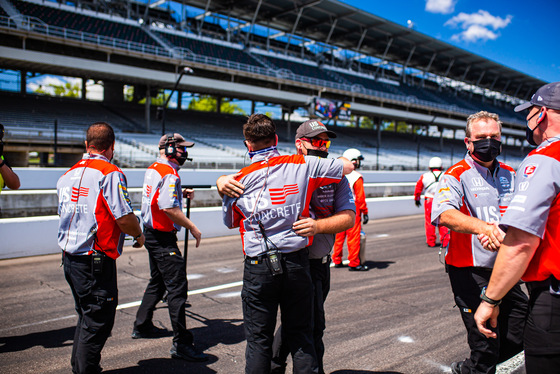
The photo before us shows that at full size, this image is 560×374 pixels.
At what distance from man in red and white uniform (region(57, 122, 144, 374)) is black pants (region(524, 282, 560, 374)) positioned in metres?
2.75

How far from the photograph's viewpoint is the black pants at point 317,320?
3.06 metres

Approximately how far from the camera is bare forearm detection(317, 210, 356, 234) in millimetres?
2766

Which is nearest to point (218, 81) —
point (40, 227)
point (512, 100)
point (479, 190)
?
point (40, 227)

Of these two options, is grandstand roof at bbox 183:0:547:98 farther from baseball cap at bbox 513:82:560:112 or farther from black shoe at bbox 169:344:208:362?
baseball cap at bbox 513:82:560:112

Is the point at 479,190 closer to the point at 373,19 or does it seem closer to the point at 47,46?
the point at 47,46

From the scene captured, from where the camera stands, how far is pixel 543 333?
6.39 feet

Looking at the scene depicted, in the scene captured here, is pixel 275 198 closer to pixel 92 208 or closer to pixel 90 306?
pixel 92 208

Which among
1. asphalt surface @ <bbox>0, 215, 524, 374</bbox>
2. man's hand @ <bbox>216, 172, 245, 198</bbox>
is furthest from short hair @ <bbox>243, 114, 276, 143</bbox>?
asphalt surface @ <bbox>0, 215, 524, 374</bbox>

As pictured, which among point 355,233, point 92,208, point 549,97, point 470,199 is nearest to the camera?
point 549,97

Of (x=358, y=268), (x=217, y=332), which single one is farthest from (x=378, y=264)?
(x=217, y=332)

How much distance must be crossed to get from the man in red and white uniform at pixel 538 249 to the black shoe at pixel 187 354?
2.72 metres

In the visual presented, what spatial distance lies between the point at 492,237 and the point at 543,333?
57 centimetres

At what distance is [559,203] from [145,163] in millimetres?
20588

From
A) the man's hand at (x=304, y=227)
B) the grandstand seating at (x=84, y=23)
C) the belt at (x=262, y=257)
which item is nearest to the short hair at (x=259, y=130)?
the man's hand at (x=304, y=227)
